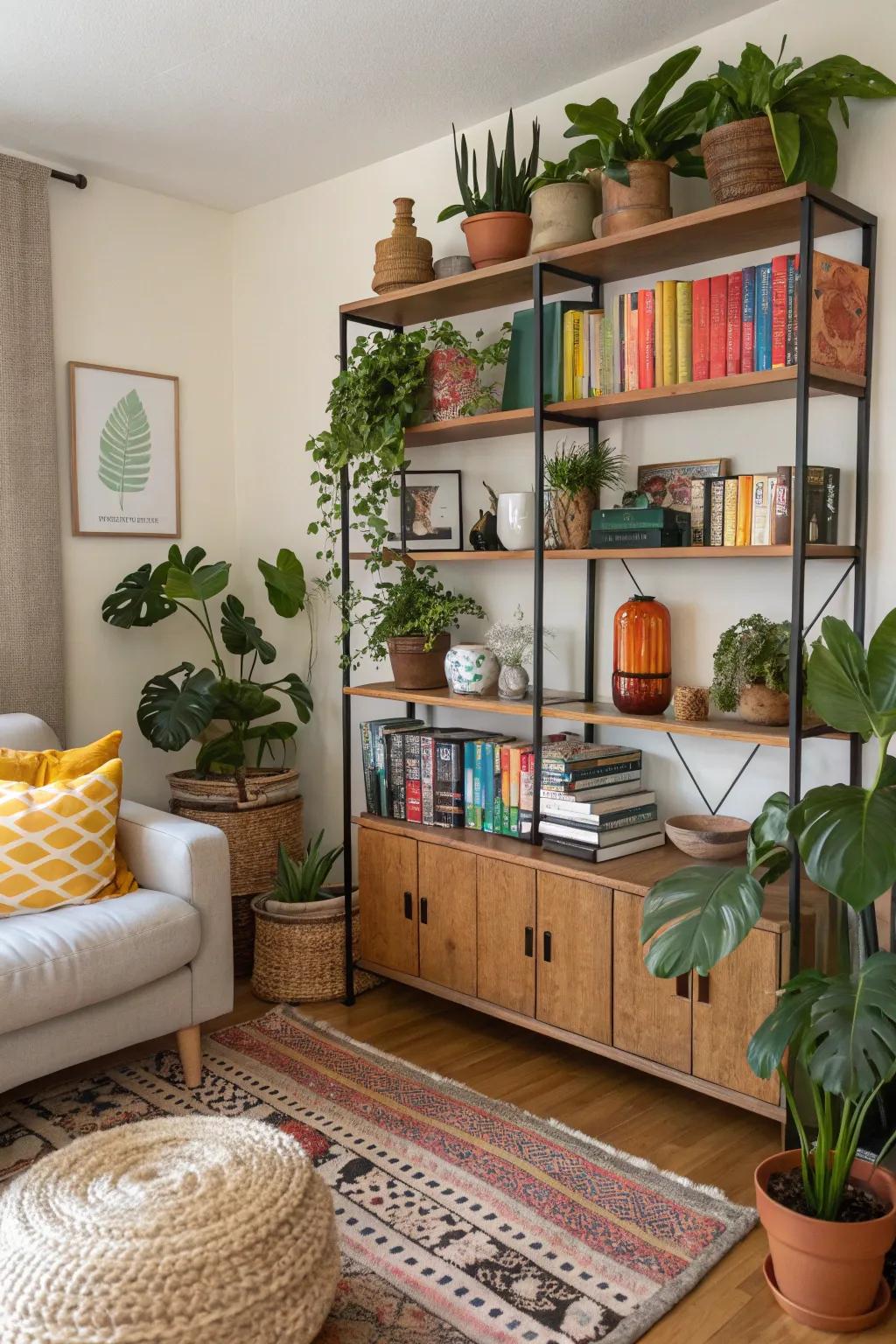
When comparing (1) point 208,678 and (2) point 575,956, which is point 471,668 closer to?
(2) point 575,956

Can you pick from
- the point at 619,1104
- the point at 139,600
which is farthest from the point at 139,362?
the point at 619,1104

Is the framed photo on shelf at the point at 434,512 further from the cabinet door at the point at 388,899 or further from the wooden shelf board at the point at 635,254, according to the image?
the cabinet door at the point at 388,899

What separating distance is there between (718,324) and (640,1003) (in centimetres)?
154

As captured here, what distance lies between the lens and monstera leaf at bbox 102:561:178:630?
361cm

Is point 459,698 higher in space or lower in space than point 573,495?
lower

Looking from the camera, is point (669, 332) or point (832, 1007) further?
point (669, 332)

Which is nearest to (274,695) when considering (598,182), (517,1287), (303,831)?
(303,831)

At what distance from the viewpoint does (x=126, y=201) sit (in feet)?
12.4

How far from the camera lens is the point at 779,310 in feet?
7.71

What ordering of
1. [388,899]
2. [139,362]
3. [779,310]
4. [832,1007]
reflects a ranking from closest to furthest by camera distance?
[832,1007], [779,310], [388,899], [139,362]

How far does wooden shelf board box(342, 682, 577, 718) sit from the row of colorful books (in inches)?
31.2

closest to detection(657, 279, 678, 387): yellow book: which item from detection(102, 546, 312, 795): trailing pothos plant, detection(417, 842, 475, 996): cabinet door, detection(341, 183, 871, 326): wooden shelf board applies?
detection(341, 183, 871, 326): wooden shelf board

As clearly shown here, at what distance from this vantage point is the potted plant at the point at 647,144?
2494mm

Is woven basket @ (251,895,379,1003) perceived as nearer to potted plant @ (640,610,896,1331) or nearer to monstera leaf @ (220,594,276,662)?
monstera leaf @ (220,594,276,662)
